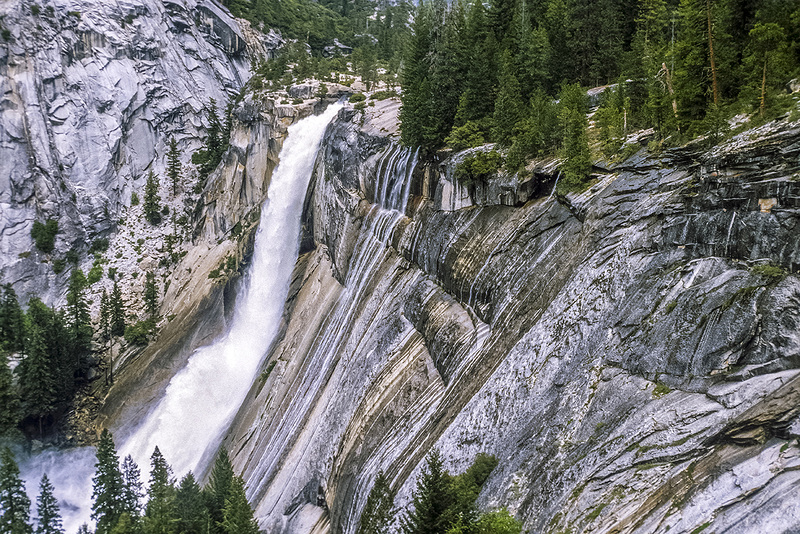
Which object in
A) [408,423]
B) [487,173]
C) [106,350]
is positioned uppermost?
[487,173]

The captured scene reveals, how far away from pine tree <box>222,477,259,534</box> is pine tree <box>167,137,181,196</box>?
56.1m

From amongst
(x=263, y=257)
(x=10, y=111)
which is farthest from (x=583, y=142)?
(x=10, y=111)

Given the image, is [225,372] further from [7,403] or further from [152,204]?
[152,204]

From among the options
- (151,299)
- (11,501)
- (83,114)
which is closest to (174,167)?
(83,114)

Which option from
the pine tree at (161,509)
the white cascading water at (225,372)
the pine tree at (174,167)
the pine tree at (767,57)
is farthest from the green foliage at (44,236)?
the pine tree at (767,57)

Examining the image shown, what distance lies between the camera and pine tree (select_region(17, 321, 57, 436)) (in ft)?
168

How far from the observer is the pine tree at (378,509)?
22047mm

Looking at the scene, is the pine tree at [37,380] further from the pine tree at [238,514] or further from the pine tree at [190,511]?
the pine tree at [238,514]

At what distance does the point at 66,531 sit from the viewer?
41.6 metres

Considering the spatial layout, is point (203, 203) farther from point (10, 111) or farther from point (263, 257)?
point (10, 111)

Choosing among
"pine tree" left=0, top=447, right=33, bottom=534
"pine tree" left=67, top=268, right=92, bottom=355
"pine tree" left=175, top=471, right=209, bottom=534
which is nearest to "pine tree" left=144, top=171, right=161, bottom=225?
"pine tree" left=67, top=268, right=92, bottom=355

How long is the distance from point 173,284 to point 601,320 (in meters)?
58.3

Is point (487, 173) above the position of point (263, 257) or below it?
above

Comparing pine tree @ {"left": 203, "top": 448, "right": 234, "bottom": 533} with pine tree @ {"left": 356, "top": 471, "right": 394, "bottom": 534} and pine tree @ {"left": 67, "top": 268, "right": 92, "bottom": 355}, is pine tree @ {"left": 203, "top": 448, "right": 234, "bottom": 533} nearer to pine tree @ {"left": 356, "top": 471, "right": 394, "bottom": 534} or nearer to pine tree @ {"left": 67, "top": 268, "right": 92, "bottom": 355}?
pine tree @ {"left": 356, "top": 471, "right": 394, "bottom": 534}
